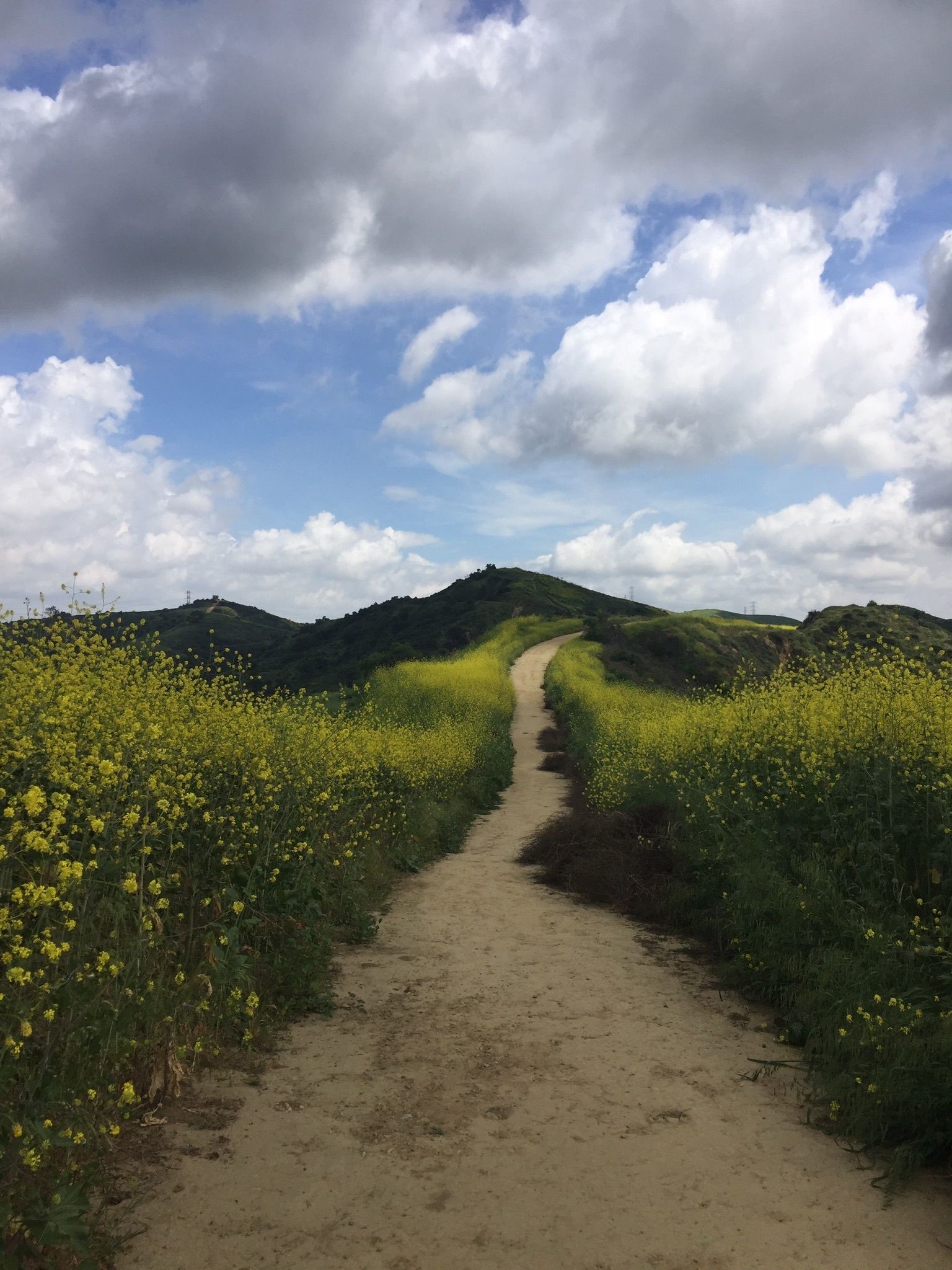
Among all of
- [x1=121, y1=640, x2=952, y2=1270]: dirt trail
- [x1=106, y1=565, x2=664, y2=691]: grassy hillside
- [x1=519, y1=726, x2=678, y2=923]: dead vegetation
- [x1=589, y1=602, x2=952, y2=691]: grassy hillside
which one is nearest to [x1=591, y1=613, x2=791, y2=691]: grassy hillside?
[x1=589, y1=602, x2=952, y2=691]: grassy hillside

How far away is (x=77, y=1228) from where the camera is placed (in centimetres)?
258

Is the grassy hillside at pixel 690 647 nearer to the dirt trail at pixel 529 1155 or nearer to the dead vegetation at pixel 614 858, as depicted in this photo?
the dead vegetation at pixel 614 858

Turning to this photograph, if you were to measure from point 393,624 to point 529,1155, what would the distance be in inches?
2725

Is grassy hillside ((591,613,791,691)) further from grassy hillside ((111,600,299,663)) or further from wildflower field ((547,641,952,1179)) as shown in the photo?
grassy hillside ((111,600,299,663))

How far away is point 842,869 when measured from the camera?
616cm

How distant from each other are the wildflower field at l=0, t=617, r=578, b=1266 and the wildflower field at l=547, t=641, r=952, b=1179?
3.07 meters

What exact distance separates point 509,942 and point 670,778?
388cm

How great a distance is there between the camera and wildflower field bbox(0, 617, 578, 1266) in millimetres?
2967

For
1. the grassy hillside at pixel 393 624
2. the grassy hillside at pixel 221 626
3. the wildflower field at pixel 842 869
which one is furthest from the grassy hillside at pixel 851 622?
the grassy hillside at pixel 221 626

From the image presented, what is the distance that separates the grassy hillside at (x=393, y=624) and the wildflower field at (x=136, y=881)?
3840 cm

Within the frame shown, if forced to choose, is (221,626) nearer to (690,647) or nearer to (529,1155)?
(690,647)

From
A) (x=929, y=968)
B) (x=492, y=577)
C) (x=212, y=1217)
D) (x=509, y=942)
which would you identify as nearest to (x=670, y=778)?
(x=509, y=942)

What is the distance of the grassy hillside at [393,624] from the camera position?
5866 centimetres

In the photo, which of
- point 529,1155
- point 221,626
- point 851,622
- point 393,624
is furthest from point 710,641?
point 221,626
